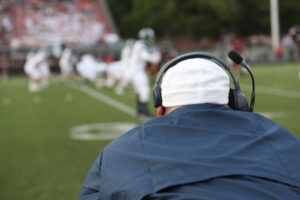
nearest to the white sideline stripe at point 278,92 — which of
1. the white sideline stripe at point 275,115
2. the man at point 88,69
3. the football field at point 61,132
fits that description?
the football field at point 61,132

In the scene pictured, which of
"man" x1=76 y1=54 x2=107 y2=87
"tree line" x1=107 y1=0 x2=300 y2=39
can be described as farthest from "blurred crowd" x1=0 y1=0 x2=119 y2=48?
"tree line" x1=107 y1=0 x2=300 y2=39

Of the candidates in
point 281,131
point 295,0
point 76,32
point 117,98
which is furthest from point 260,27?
point 281,131

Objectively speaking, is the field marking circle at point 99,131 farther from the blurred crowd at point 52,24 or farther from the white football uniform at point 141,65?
the blurred crowd at point 52,24

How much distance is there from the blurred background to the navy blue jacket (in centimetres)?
327

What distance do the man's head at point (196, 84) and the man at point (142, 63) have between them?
887cm

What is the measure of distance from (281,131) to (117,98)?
1435cm

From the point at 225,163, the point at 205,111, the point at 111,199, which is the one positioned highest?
the point at 205,111

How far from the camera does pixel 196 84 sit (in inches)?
79.1

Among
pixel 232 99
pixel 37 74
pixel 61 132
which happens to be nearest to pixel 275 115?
pixel 61 132

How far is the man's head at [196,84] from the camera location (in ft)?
6.60

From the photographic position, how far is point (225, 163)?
1801mm

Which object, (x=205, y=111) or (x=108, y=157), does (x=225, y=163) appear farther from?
(x=108, y=157)

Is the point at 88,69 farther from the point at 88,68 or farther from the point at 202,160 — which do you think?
the point at 202,160

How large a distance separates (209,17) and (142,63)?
137 feet
